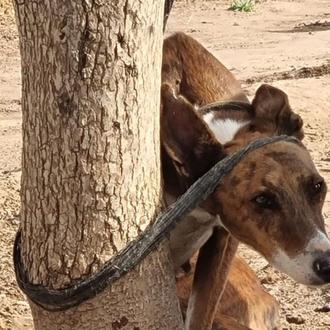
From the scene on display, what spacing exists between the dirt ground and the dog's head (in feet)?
4.45

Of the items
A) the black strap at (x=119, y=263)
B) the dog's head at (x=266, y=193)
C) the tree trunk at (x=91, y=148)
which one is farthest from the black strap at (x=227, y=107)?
the tree trunk at (x=91, y=148)

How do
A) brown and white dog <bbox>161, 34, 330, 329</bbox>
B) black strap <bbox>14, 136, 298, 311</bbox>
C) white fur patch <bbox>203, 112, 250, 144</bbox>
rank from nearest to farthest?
black strap <bbox>14, 136, 298, 311</bbox>, brown and white dog <bbox>161, 34, 330, 329</bbox>, white fur patch <bbox>203, 112, 250, 144</bbox>

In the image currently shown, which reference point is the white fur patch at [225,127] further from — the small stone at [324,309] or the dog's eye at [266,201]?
the small stone at [324,309]

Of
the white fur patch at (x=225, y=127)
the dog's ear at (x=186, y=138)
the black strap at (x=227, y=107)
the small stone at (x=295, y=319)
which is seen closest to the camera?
the dog's ear at (x=186, y=138)

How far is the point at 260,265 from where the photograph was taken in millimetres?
5320

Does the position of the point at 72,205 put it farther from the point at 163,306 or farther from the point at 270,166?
the point at 270,166

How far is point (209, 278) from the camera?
12.9 ft

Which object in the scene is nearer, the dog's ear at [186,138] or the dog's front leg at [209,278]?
the dog's ear at [186,138]

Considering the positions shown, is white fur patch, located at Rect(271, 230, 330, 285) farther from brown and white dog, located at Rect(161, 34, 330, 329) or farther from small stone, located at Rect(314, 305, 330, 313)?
small stone, located at Rect(314, 305, 330, 313)

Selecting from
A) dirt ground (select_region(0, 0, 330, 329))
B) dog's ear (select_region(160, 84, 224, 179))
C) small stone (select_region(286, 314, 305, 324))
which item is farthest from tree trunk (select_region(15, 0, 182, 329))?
small stone (select_region(286, 314, 305, 324))

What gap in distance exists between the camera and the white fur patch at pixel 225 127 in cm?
402

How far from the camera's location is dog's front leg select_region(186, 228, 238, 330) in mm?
3869

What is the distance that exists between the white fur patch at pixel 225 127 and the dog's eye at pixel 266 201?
0.50 m

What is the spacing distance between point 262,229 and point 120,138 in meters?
0.71
